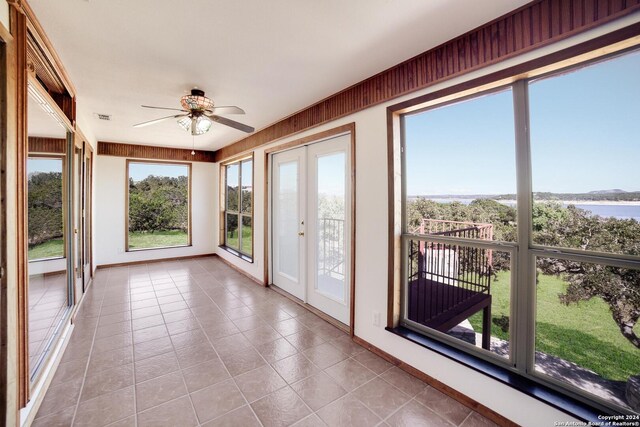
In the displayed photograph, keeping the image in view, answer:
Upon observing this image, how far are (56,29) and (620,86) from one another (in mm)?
3416

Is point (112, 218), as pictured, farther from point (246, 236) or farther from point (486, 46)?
point (486, 46)

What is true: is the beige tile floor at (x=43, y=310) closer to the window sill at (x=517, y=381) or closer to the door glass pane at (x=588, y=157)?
the window sill at (x=517, y=381)

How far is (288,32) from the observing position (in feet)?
6.24

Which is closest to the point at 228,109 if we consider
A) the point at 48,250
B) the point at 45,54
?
the point at 45,54

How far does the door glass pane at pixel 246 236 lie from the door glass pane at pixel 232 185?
53 centimetres

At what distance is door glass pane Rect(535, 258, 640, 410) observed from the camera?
1.49 meters

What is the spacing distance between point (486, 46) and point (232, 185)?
17.6ft

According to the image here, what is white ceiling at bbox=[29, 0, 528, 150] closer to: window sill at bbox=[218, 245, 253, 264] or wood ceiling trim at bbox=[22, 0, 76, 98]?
→ wood ceiling trim at bbox=[22, 0, 76, 98]

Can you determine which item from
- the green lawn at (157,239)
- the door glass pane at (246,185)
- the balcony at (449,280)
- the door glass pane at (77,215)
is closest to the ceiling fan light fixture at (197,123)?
the door glass pane at (77,215)

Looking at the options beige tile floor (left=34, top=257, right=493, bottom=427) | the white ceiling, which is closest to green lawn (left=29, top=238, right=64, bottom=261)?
beige tile floor (left=34, top=257, right=493, bottom=427)

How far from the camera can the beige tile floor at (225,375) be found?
186cm

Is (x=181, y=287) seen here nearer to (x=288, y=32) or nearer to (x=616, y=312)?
(x=288, y=32)

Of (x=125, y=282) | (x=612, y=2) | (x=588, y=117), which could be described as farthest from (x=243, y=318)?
(x=612, y=2)

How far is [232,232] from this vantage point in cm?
634
